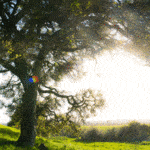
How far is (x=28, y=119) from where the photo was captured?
11391 mm

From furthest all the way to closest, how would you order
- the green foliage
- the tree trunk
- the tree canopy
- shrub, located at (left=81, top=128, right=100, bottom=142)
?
shrub, located at (left=81, top=128, right=100, bottom=142)
the green foliage
the tree trunk
the tree canopy

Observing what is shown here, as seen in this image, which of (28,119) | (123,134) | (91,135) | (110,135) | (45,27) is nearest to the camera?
(45,27)

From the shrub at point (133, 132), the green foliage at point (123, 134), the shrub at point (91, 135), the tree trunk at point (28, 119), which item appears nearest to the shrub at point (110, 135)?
the green foliage at point (123, 134)

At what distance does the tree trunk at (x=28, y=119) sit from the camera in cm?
1085

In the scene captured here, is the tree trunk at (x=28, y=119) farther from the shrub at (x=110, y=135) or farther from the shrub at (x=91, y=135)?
the shrub at (x=110, y=135)

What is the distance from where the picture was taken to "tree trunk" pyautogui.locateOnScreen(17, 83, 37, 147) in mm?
10847

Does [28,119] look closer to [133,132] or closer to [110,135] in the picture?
[110,135]

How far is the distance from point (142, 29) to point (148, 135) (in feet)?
116

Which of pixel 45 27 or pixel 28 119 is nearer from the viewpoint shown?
pixel 45 27

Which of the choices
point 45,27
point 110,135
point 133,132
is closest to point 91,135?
point 110,135

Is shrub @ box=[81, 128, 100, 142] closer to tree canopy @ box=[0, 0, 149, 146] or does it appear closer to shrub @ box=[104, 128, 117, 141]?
shrub @ box=[104, 128, 117, 141]

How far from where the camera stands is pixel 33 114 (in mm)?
11781

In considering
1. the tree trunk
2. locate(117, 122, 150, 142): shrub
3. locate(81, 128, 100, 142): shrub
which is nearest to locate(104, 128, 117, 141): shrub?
locate(117, 122, 150, 142): shrub

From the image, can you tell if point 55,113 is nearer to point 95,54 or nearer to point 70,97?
point 70,97
